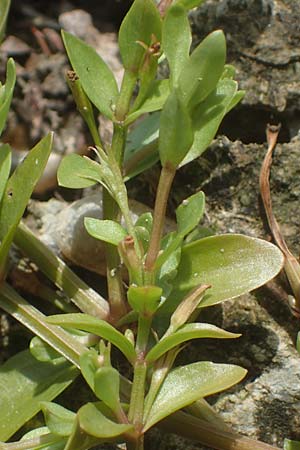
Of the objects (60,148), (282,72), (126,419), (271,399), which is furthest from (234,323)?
(60,148)

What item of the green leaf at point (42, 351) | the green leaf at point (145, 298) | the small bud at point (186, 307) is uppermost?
the green leaf at point (145, 298)

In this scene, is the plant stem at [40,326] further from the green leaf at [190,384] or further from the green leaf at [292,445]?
the green leaf at [292,445]

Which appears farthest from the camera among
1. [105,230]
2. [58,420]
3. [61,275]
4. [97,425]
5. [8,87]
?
[61,275]

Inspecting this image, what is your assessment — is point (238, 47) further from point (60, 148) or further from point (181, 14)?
point (60, 148)

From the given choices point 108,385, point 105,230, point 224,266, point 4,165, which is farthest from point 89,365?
point 4,165

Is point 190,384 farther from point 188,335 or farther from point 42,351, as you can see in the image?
point 42,351

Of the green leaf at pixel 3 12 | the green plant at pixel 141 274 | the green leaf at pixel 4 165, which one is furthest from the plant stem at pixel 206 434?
the green leaf at pixel 3 12
